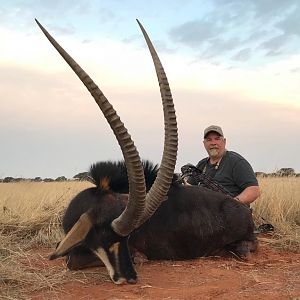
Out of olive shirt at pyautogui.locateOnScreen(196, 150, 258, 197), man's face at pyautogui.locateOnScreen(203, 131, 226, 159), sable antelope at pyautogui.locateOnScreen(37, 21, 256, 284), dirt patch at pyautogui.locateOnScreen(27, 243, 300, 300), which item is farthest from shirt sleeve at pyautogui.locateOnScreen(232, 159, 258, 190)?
dirt patch at pyautogui.locateOnScreen(27, 243, 300, 300)

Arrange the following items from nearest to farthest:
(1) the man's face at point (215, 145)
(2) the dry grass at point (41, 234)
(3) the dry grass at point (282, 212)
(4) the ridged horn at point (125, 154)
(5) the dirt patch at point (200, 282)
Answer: (4) the ridged horn at point (125, 154), (5) the dirt patch at point (200, 282), (2) the dry grass at point (41, 234), (3) the dry grass at point (282, 212), (1) the man's face at point (215, 145)

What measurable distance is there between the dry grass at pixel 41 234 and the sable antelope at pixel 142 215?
230mm

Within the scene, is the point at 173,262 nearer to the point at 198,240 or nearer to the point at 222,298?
the point at 198,240

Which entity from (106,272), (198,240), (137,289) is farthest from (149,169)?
(137,289)

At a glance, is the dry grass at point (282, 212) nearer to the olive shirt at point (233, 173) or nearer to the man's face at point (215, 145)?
the olive shirt at point (233, 173)

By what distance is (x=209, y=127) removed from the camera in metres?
7.07

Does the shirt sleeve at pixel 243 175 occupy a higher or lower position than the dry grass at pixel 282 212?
higher

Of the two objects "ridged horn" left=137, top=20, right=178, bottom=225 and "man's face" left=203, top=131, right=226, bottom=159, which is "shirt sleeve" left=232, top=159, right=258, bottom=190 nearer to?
"man's face" left=203, top=131, right=226, bottom=159

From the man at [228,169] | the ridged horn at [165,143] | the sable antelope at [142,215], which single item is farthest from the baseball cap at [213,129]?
the ridged horn at [165,143]

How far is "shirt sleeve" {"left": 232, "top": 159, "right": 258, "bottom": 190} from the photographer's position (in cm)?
655

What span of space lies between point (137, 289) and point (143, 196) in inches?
27.7

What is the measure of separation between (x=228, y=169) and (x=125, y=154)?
295cm

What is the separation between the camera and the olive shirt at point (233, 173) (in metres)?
6.57

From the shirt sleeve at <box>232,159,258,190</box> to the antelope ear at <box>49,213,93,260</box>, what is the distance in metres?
2.57
